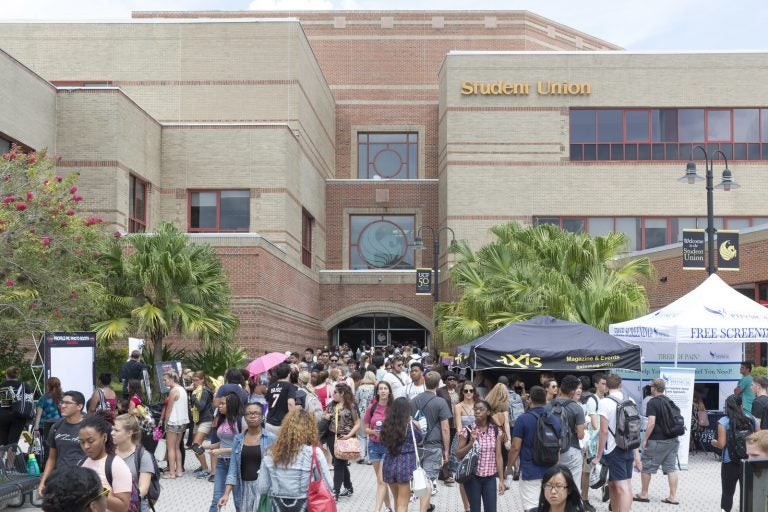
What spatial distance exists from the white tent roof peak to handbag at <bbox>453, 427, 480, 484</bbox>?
7964 mm

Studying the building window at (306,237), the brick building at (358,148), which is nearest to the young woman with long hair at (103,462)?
the brick building at (358,148)

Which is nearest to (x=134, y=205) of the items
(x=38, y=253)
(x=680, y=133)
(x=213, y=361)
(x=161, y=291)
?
(x=213, y=361)

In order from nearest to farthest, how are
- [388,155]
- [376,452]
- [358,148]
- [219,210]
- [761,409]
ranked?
[761,409], [376,452], [219,210], [358,148], [388,155]

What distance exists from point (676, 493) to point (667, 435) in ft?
4.28

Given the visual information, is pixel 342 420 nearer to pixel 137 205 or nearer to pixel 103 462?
pixel 103 462

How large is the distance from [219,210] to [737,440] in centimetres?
2583

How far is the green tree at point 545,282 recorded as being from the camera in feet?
76.7

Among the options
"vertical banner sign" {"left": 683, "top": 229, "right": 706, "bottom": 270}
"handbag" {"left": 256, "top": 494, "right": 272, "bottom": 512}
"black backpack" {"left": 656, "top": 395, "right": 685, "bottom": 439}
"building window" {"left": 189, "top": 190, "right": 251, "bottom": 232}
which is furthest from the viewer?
"building window" {"left": 189, "top": 190, "right": 251, "bottom": 232}

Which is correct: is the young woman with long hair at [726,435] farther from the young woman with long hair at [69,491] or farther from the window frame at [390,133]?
the window frame at [390,133]

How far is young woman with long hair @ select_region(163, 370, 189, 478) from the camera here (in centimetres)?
1590

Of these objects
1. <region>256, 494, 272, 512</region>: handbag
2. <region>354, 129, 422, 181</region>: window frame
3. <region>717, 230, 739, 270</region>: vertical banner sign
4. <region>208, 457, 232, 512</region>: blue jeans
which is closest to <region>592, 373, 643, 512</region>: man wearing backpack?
<region>208, 457, 232, 512</region>: blue jeans

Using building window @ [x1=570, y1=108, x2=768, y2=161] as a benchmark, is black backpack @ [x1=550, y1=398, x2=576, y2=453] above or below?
below

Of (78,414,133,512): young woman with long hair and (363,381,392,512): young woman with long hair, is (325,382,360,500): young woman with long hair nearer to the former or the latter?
(363,381,392,512): young woman with long hair

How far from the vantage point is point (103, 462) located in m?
7.29
